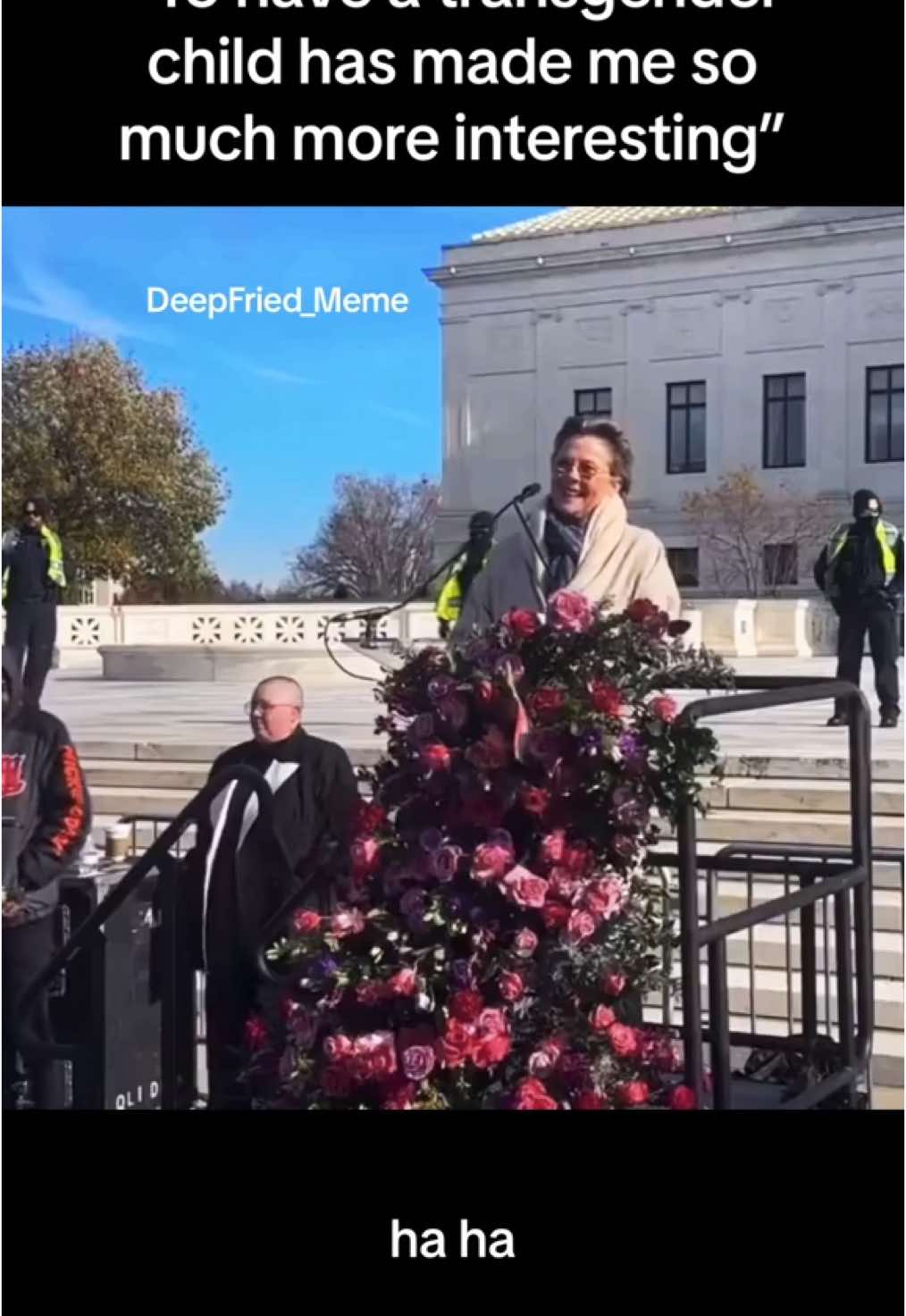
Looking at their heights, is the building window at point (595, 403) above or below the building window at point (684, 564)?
above

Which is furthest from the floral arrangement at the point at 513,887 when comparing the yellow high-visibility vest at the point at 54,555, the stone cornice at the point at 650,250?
the yellow high-visibility vest at the point at 54,555

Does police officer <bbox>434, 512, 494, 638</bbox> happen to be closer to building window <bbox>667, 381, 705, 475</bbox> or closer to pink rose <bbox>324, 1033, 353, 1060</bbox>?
building window <bbox>667, 381, 705, 475</bbox>

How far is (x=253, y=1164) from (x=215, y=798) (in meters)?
0.72

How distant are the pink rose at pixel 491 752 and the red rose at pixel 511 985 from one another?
1.12 ft

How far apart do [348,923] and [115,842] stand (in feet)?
2.92

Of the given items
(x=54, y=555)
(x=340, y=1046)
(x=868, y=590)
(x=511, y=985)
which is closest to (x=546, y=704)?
(x=511, y=985)

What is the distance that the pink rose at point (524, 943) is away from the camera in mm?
3006

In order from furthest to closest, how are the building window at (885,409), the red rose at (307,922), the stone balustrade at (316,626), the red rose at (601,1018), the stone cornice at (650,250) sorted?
the stone balustrade at (316,626) → the building window at (885,409) → the stone cornice at (650,250) → the red rose at (307,922) → the red rose at (601,1018)

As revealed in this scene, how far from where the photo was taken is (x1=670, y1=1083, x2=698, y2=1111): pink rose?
310cm

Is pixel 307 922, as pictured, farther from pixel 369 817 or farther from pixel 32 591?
pixel 32 591

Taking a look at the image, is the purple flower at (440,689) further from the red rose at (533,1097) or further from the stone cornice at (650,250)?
the stone cornice at (650,250)

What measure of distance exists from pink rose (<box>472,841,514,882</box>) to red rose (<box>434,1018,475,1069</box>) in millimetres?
253

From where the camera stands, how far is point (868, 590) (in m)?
3.74

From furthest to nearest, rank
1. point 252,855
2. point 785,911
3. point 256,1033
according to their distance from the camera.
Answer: point 252,855 < point 256,1033 < point 785,911
